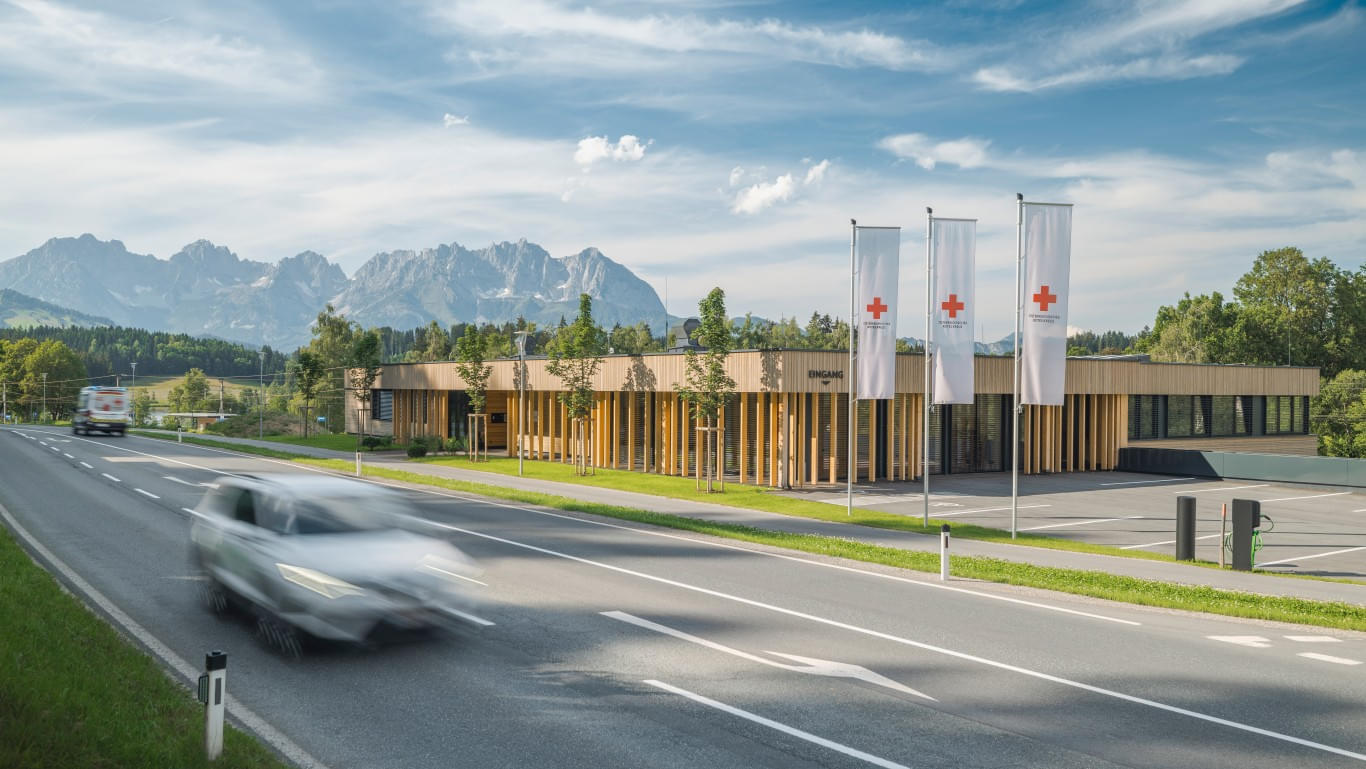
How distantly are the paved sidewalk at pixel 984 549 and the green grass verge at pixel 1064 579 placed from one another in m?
0.91

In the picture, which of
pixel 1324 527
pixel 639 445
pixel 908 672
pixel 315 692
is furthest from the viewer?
pixel 639 445

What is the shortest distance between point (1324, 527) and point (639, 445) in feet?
79.8

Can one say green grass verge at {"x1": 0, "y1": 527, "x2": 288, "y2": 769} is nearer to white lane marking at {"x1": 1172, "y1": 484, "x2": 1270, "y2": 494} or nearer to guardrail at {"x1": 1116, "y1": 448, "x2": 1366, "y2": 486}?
white lane marking at {"x1": 1172, "y1": 484, "x2": 1270, "y2": 494}

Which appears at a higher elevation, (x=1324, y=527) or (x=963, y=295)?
(x=963, y=295)

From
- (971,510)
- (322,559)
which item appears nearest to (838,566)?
(322,559)

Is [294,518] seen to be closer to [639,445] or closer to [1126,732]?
[1126,732]

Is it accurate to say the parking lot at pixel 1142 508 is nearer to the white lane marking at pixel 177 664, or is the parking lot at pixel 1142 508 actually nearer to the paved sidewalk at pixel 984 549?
the paved sidewalk at pixel 984 549

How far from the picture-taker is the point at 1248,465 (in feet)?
123

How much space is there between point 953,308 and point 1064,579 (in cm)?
938

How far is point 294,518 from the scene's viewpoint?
1062 cm

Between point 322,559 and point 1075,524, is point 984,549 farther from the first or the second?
point 322,559

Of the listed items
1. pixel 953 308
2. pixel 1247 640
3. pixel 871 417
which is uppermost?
pixel 953 308

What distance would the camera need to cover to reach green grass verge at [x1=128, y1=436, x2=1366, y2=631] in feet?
43.1

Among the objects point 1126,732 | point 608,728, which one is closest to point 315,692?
point 608,728
